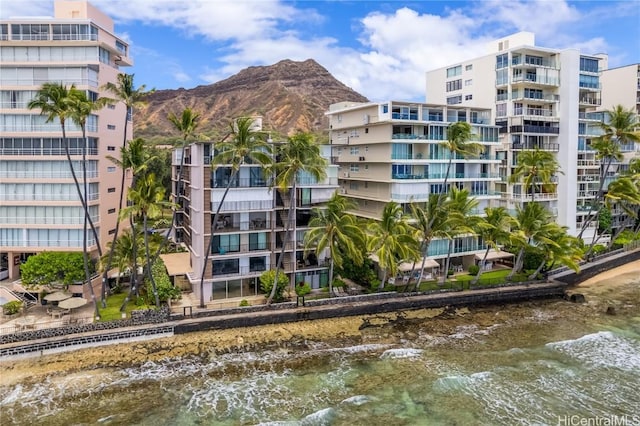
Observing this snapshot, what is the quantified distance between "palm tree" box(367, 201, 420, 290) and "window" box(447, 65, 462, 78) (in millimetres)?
35537

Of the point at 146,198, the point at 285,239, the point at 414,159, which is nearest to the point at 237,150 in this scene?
the point at 146,198

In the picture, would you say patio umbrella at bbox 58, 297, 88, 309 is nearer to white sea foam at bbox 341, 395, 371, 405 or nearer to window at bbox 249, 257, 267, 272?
window at bbox 249, 257, 267, 272

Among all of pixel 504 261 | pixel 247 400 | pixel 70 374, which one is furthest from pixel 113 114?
pixel 504 261

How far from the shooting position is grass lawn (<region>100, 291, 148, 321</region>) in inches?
1478

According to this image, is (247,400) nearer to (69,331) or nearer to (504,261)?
(69,331)

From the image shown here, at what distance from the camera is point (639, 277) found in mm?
57469

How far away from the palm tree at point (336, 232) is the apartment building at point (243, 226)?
2858mm

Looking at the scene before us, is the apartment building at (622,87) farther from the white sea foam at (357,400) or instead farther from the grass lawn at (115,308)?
the grass lawn at (115,308)

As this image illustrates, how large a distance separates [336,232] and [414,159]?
52.6ft

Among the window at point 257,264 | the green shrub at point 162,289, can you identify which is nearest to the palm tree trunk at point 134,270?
the green shrub at point 162,289

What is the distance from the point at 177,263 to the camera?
4828 cm

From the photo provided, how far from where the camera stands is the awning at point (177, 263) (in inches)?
1775

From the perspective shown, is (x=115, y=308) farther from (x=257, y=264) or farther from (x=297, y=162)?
(x=297, y=162)

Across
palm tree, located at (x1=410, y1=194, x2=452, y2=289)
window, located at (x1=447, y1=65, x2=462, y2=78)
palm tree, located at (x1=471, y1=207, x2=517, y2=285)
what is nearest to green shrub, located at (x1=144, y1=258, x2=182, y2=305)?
palm tree, located at (x1=410, y1=194, x2=452, y2=289)
